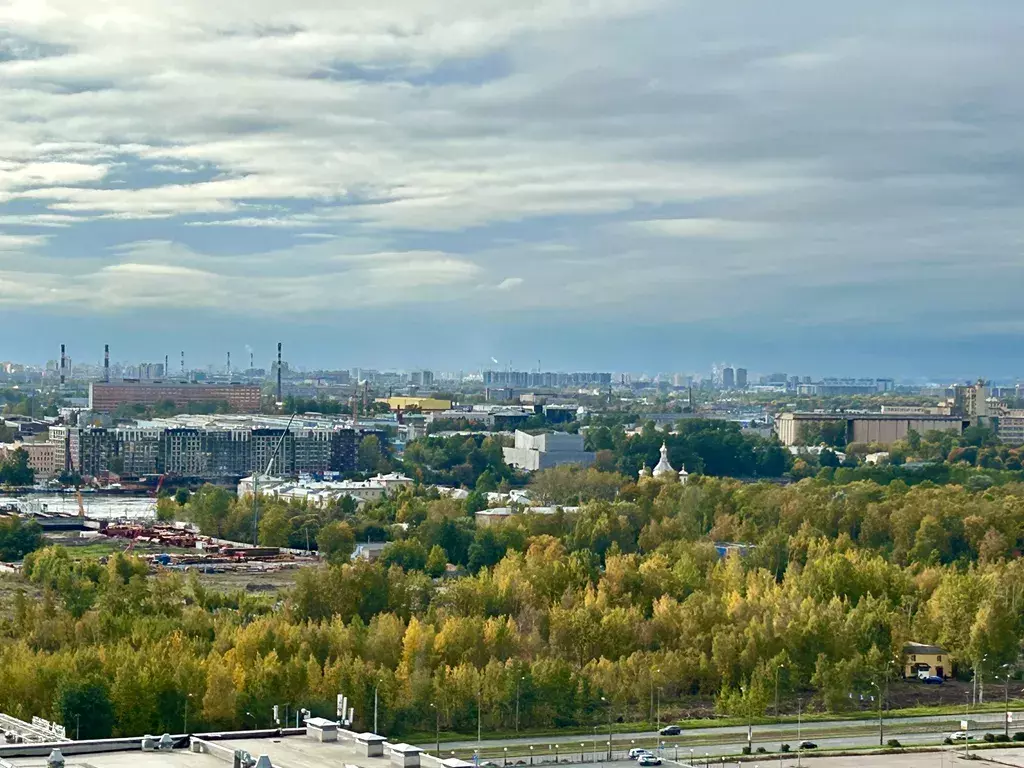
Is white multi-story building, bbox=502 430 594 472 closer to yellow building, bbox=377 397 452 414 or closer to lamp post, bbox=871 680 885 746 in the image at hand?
yellow building, bbox=377 397 452 414

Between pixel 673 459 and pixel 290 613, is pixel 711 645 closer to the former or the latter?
pixel 290 613

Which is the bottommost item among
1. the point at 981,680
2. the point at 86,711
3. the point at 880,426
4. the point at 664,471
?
the point at 981,680

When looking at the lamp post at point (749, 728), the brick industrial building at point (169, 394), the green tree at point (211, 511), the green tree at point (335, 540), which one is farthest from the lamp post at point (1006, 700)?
the brick industrial building at point (169, 394)

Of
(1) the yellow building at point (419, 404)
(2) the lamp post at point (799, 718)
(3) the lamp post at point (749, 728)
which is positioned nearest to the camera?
(3) the lamp post at point (749, 728)

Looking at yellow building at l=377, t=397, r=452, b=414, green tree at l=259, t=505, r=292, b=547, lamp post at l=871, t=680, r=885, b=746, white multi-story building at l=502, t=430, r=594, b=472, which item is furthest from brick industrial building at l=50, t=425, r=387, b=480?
lamp post at l=871, t=680, r=885, b=746

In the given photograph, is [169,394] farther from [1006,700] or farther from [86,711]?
[86,711]

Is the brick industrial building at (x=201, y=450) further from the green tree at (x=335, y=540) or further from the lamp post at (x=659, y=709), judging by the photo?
the lamp post at (x=659, y=709)

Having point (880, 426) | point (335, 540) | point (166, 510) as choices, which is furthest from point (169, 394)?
point (335, 540)
